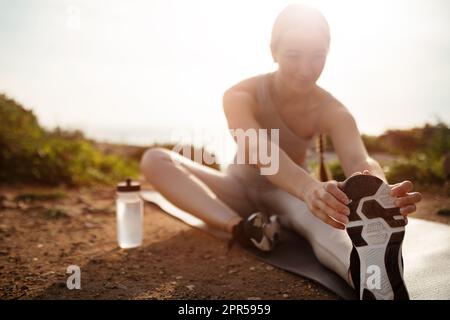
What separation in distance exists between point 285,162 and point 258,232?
46cm

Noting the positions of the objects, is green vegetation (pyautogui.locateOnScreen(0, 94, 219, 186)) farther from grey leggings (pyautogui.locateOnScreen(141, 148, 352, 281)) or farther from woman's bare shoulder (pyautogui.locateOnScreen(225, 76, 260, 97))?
woman's bare shoulder (pyautogui.locateOnScreen(225, 76, 260, 97))

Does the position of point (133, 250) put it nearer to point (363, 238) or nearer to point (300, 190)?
point (300, 190)

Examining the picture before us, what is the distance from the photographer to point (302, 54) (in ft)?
5.61

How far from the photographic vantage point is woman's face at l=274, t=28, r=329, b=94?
1678 mm

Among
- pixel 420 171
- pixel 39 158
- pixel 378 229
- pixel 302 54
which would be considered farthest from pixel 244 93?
pixel 39 158

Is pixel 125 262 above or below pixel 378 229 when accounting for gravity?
below

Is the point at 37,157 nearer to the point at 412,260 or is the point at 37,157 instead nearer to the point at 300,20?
the point at 300,20

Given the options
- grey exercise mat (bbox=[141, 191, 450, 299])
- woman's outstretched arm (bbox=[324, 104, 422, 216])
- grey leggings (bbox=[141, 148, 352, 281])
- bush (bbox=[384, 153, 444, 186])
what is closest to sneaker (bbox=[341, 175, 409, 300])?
grey exercise mat (bbox=[141, 191, 450, 299])

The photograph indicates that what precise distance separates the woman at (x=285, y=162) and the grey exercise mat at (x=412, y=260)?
59 mm

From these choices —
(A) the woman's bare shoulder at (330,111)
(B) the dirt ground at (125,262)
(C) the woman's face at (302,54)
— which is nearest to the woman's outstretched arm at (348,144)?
(A) the woman's bare shoulder at (330,111)

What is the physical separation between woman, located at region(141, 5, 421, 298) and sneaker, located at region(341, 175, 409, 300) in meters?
0.08

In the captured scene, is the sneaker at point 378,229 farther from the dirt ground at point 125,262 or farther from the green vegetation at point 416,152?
the green vegetation at point 416,152
